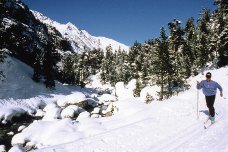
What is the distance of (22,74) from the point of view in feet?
196

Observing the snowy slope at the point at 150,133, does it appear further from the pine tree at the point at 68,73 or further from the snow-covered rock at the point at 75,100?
the pine tree at the point at 68,73

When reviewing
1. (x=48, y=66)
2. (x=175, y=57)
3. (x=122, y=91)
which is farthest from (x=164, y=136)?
(x=122, y=91)

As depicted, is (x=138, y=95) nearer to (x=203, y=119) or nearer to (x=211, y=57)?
(x=211, y=57)

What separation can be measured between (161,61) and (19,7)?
54271 millimetres

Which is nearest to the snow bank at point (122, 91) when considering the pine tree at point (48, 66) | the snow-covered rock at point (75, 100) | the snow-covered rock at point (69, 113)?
the pine tree at point (48, 66)

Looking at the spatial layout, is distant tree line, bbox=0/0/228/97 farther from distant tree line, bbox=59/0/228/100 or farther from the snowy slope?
the snowy slope

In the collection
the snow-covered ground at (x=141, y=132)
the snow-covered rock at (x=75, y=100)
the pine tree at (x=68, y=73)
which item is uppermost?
the pine tree at (x=68, y=73)

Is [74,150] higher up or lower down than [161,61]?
lower down

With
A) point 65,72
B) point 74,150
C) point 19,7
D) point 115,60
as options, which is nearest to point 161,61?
point 74,150

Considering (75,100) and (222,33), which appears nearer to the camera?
(222,33)

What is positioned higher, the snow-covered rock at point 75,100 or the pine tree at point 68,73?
the pine tree at point 68,73

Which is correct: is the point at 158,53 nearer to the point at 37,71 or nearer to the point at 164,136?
the point at 37,71

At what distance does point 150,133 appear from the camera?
14328 millimetres

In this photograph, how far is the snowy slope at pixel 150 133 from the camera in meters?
11.2
